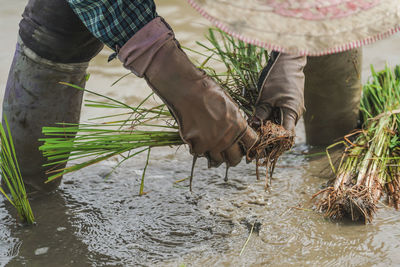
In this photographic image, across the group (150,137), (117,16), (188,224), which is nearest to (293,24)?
(117,16)

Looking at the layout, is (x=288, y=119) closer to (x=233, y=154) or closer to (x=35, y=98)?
(x=233, y=154)

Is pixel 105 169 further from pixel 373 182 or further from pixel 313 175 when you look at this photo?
pixel 373 182

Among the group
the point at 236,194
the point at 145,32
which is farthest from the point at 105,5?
the point at 236,194

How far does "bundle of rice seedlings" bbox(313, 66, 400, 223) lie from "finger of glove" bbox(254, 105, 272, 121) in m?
0.42

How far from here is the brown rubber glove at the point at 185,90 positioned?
5.92 ft

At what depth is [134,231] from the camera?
7.55 feet

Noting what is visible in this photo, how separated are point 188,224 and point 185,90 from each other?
73 centimetres

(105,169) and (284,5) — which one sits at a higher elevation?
(284,5)

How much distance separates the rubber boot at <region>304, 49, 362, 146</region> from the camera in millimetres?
2863

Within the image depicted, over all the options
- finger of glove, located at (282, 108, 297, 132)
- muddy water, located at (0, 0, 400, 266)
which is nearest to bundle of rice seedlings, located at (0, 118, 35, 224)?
muddy water, located at (0, 0, 400, 266)

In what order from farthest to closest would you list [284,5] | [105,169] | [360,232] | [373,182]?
1. [105,169]
2. [373,182]
3. [360,232]
4. [284,5]

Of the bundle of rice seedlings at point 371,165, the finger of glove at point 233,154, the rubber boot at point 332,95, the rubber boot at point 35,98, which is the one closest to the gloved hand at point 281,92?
the finger of glove at point 233,154

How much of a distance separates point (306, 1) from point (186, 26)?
9.57ft

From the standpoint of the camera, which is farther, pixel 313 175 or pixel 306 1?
pixel 313 175
